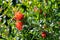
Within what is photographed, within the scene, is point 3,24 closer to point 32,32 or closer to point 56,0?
point 32,32

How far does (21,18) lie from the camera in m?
1.90

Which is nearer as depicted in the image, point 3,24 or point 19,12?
point 19,12

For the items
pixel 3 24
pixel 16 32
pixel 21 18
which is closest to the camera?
pixel 21 18

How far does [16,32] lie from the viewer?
2246mm

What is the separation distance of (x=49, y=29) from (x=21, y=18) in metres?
0.29

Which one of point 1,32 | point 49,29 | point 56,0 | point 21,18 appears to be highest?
point 56,0

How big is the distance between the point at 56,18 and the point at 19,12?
368 mm

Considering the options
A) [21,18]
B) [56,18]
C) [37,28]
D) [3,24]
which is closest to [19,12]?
[21,18]

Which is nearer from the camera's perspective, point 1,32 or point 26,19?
point 26,19

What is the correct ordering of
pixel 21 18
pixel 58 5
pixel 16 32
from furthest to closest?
pixel 16 32, pixel 58 5, pixel 21 18

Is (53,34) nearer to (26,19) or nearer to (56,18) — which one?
(56,18)

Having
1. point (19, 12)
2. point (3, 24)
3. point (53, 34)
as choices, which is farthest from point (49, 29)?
point (3, 24)

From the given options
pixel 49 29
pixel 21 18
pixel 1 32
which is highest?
pixel 21 18

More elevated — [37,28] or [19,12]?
[19,12]
